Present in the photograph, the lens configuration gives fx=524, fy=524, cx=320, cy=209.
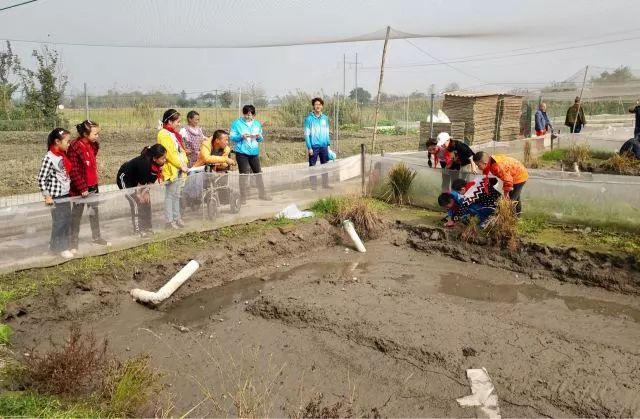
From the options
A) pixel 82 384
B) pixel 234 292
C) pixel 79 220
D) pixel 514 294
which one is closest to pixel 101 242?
pixel 79 220

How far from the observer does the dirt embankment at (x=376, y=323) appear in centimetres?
362

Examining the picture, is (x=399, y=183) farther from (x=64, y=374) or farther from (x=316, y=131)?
(x=64, y=374)

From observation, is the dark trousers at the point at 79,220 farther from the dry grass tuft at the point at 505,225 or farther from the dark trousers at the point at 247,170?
the dry grass tuft at the point at 505,225

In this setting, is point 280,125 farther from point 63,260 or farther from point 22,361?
point 22,361

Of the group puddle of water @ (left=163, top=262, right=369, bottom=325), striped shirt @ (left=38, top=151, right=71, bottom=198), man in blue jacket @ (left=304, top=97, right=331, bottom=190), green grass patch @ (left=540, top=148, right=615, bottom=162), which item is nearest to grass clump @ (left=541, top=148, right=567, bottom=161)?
green grass patch @ (left=540, top=148, right=615, bottom=162)

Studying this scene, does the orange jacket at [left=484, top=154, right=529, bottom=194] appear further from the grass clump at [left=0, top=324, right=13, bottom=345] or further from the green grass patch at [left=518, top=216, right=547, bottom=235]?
the grass clump at [left=0, top=324, right=13, bottom=345]

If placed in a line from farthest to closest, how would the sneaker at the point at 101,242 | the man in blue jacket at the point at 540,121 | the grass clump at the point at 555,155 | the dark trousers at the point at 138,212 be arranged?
the man in blue jacket at the point at 540,121
the grass clump at the point at 555,155
the dark trousers at the point at 138,212
the sneaker at the point at 101,242

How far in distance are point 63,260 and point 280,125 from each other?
46.2 ft

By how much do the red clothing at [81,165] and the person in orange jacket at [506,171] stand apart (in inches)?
176

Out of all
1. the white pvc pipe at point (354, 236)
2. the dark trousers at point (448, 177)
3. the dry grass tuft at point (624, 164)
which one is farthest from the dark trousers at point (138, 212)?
the dry grass tuft at point (624, 164)

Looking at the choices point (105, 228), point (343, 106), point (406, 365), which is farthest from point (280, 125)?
point (406, 365)

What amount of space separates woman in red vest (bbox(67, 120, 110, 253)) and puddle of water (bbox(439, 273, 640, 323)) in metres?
3.70

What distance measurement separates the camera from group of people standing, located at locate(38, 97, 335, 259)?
5.16 metres

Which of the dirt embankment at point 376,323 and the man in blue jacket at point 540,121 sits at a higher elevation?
the man in blue jacket at point 540,121
